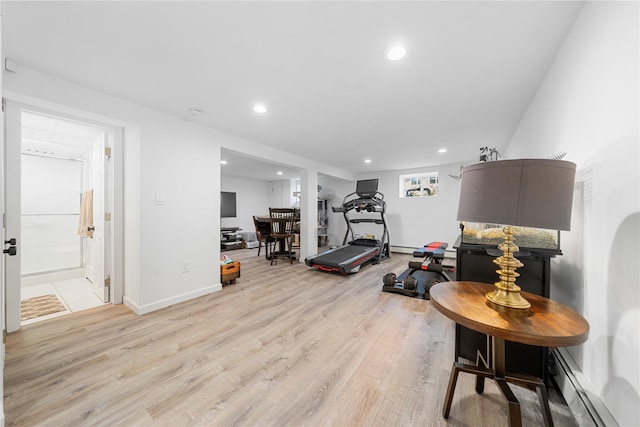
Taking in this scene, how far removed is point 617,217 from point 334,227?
677cm

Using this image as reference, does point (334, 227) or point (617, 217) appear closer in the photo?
point (617, 217)

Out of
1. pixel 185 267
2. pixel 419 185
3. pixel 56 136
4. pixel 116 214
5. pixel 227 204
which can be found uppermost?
pixel 56 136

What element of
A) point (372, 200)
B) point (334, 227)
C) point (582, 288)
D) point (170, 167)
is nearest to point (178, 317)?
point (170, 167)

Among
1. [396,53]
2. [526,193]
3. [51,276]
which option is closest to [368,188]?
[396,53]

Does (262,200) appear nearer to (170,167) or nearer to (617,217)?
(170,167)

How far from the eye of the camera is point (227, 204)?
737 cm

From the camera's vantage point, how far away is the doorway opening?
2.82m

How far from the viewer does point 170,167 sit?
276 centimetres

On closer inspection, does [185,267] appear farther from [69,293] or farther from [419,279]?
[419,279]

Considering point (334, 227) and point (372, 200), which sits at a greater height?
point (372, 200)

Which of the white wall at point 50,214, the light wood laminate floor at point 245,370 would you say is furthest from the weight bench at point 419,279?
the white wall at point 50,214

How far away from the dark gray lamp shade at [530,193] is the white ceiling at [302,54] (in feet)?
3.41

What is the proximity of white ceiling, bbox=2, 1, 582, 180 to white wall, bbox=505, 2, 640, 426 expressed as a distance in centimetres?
39

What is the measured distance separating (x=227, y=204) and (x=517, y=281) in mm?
7302
